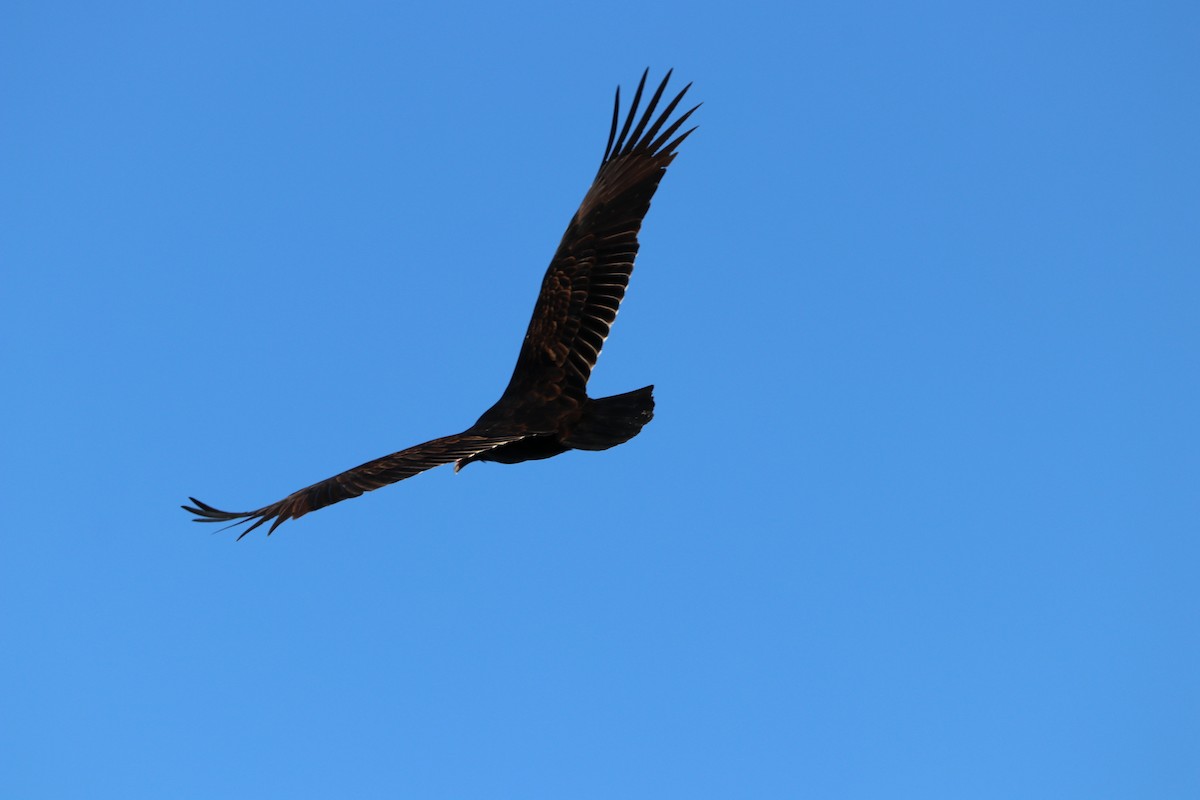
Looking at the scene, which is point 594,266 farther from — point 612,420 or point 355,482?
point 355,482

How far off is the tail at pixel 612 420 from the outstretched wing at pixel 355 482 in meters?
1.03

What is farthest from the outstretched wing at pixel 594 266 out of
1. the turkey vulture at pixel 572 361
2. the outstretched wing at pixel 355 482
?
the outstretched wing at pixel 355 482

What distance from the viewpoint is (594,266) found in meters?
12.7

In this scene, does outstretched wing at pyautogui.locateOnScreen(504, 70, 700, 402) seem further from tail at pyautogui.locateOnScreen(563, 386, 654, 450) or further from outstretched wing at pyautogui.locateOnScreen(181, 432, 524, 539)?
outstretched wing at pyautogui.locateOnScreen(181, 432, 524, 539)

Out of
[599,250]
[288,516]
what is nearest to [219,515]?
[288,516]

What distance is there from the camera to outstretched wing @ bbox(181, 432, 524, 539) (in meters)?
9.48

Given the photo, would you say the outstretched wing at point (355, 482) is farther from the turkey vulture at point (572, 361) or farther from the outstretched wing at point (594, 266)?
the outstretched wing at point (594, 266)

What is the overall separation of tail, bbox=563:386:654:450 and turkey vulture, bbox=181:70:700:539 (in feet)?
0.04

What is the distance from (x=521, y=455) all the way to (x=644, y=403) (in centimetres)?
127

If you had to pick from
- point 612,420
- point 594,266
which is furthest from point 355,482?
point 594,266

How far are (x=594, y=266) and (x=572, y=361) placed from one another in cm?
114

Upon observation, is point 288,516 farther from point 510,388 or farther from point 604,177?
point 604,177

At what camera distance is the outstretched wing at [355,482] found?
948 centimetres

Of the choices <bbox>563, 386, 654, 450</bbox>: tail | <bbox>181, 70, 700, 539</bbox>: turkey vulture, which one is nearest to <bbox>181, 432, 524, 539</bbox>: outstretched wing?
<bbox>181, 70, 700, 539</bbox>: turkey vulture
